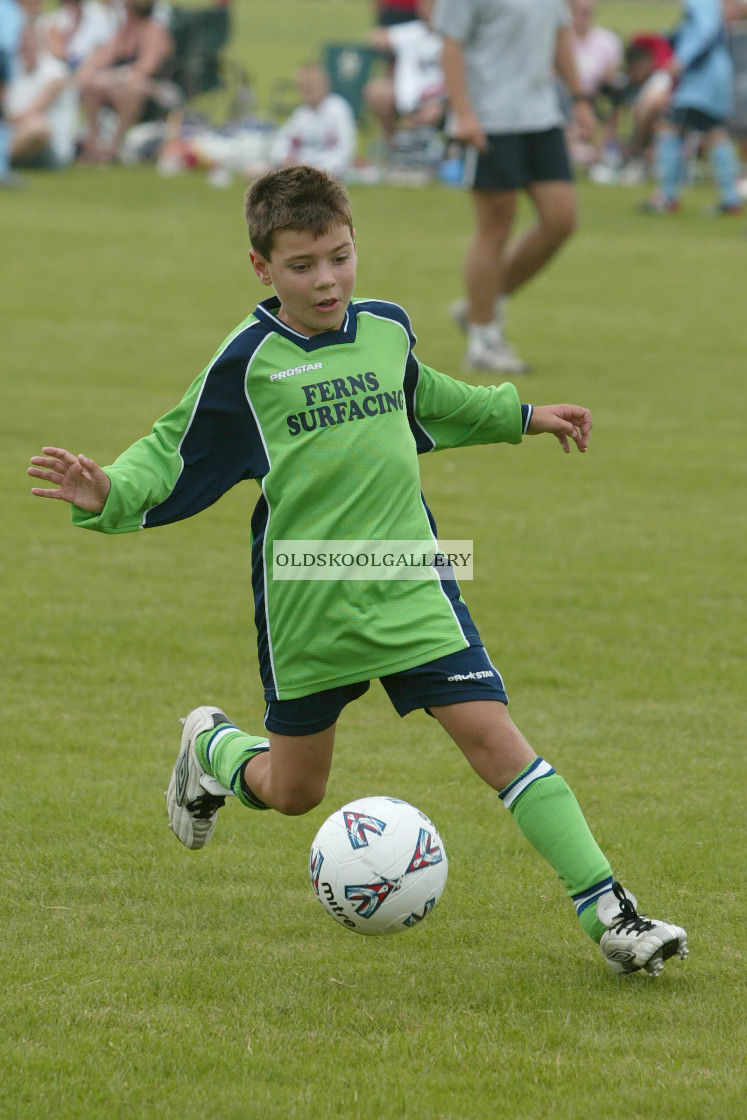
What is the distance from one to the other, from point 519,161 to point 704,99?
771 centimetres

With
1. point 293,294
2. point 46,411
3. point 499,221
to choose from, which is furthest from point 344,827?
point 499,221

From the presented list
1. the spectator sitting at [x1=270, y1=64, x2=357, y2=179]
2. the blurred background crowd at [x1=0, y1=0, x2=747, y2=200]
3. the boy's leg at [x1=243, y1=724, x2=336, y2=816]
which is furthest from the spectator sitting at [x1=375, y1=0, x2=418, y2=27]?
the boy's leg at [x1=243, y1=724, x2=336, y2=816]

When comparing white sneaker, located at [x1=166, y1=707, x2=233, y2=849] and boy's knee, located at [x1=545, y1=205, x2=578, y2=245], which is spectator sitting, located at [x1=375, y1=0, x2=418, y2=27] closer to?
boy's knee, located at [x1=545, y1=205, x2=578, y2=245]

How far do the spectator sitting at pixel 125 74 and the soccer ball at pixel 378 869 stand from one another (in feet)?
A: 56.5

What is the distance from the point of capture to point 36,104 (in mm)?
17609

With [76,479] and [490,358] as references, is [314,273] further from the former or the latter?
[490,358]

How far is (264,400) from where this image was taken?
3.45 m

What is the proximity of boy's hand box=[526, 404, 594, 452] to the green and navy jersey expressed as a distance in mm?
348

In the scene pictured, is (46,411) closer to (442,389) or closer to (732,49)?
(442,389)

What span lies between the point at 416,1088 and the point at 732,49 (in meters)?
15.9

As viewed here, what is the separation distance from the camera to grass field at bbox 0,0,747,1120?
2.92m

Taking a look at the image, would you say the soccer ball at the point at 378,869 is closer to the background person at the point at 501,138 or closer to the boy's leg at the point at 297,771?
the boy's leg at the point at 297,771

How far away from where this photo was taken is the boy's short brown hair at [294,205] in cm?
340

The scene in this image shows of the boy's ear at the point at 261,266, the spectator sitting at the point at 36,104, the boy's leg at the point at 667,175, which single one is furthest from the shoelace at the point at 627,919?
the spectator sitting at the point at 36,104
